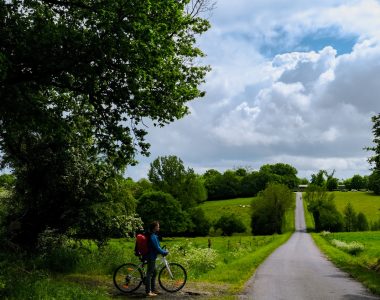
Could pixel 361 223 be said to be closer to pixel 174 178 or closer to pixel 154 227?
pixel 174 178

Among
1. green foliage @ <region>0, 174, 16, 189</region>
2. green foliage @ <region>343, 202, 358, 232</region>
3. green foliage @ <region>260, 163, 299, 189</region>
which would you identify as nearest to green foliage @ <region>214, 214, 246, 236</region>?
green foliage @ <region>343, 202, 358, 232</region>

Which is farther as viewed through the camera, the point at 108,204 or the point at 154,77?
the point at 108,204

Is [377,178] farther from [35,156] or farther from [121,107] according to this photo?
[35,156]

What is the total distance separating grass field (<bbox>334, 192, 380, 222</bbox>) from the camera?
118 meters

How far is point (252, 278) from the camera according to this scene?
63.1 feet

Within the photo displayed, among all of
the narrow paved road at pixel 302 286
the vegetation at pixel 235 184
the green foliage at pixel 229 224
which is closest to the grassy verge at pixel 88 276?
the narrow paved road at pixel 302 286

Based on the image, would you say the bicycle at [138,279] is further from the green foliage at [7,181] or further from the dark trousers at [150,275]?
the green foliage at [7,181]

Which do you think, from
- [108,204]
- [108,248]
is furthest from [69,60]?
[108,248]

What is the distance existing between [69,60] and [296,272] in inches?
594

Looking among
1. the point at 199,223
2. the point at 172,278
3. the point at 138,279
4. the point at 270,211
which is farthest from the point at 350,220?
the point at 138,279

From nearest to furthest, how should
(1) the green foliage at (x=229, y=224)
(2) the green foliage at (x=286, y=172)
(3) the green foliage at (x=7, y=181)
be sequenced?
(3) the green foliage at (x=7, y=181) < (1) the green foliage at (x=229, y=224) < (2) the green foliage at (x=286, y=172)

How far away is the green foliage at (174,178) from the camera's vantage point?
4363 inches

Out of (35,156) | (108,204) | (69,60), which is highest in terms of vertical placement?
(69,60)

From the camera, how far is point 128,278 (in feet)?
47.1
